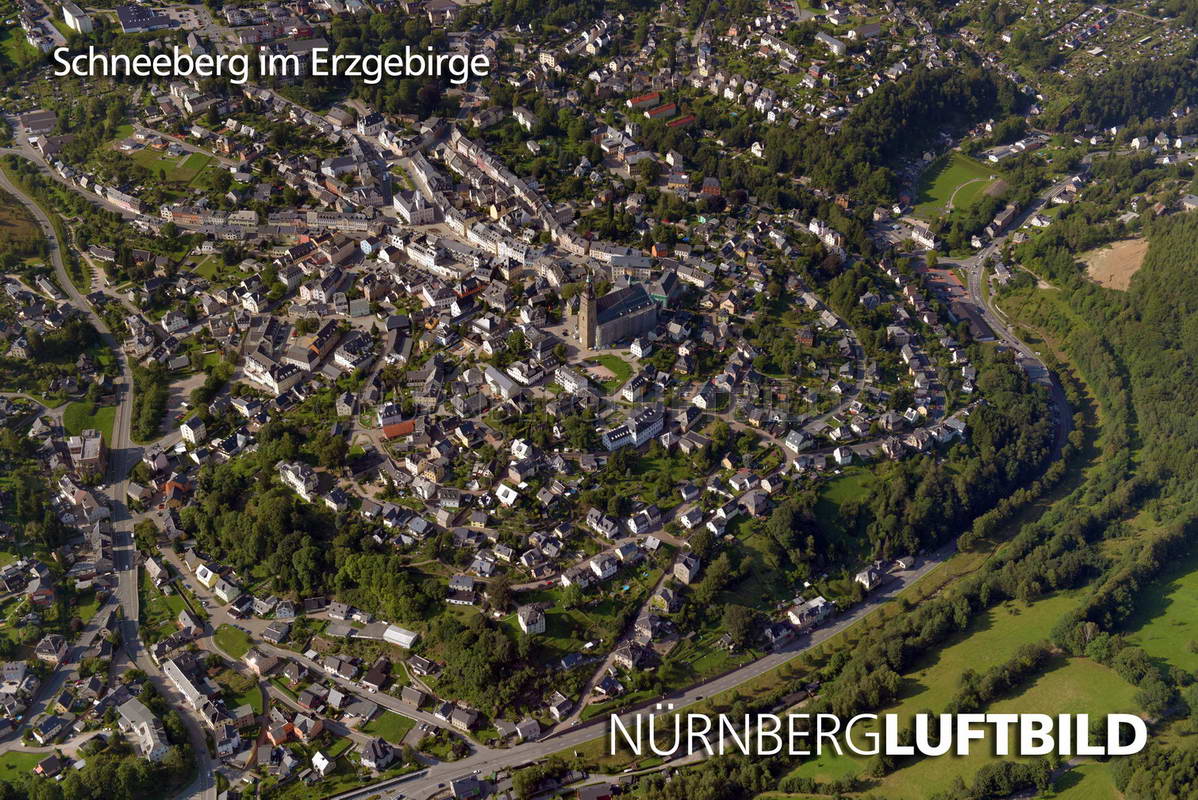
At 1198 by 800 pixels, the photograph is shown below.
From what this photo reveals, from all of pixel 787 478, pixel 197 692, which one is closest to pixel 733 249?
pixel 787 478

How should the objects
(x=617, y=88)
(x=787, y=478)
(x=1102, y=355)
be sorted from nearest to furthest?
(x=787, y=478) < (x=1102, y=355) < (x=617, y=88)

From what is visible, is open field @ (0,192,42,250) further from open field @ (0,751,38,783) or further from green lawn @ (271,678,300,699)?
green lawn @ (271,678,300,699)

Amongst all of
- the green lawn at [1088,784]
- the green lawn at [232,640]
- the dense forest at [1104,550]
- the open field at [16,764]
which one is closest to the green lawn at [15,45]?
the green lawn at [232,640]

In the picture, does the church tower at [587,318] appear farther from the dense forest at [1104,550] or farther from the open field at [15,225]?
the open field at [15,225]

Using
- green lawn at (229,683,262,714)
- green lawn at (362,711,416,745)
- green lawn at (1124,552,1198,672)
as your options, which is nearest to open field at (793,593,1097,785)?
green lawn at (1124,552,1198,672)

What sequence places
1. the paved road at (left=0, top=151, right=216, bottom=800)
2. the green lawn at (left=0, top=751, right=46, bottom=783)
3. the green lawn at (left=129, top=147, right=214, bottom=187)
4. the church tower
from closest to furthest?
the green lawn at (left=0, top=751, right=46, bottom=783) → the paved road at (left=0, top=151, right=216, bottom=800) → the church tower → the green lawn at (left=129, top=147, right=214, bottom=187)

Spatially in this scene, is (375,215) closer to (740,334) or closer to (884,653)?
(740,334)

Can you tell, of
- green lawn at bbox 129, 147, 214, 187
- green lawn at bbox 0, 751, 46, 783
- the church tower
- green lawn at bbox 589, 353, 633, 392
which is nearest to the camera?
green lawn at bbox 0, 751, 46, 783
